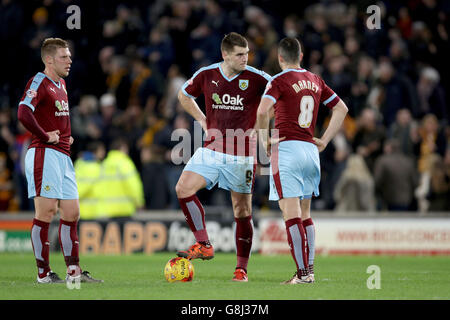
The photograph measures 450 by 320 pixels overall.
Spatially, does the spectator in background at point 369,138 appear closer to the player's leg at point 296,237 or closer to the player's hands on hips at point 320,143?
the player's hands on hips at point 320,143

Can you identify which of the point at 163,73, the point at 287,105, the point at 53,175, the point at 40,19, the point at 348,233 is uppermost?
the point at 40,19

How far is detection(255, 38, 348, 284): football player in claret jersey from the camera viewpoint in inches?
322

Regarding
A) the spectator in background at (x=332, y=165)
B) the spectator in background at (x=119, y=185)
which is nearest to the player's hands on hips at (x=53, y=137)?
the spectator in background at (x=119, y=185)

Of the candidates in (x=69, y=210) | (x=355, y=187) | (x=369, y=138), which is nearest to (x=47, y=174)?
(x=69, y=210)

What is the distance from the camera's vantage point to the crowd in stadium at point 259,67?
52.5ft

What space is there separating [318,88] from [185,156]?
9.12 metres

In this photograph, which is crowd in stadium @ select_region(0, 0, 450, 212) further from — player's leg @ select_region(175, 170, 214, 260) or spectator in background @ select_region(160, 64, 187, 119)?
player's leg @ select_region(175, 170, 214, 260)

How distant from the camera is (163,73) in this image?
1902cm

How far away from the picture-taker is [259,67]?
17.8m

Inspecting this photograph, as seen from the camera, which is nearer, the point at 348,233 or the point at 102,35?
the point at 348,233

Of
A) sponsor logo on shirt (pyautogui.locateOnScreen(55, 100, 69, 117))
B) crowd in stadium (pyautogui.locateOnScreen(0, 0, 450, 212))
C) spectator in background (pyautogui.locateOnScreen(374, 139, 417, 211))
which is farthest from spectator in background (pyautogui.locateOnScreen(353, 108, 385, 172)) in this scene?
sponsor logo on shirt (pyautogui.locateOnScreen(55, 100, 69, 117))

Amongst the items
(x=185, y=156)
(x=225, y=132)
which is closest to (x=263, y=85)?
(x=225, y=132)

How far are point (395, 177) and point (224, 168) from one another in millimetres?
7309
